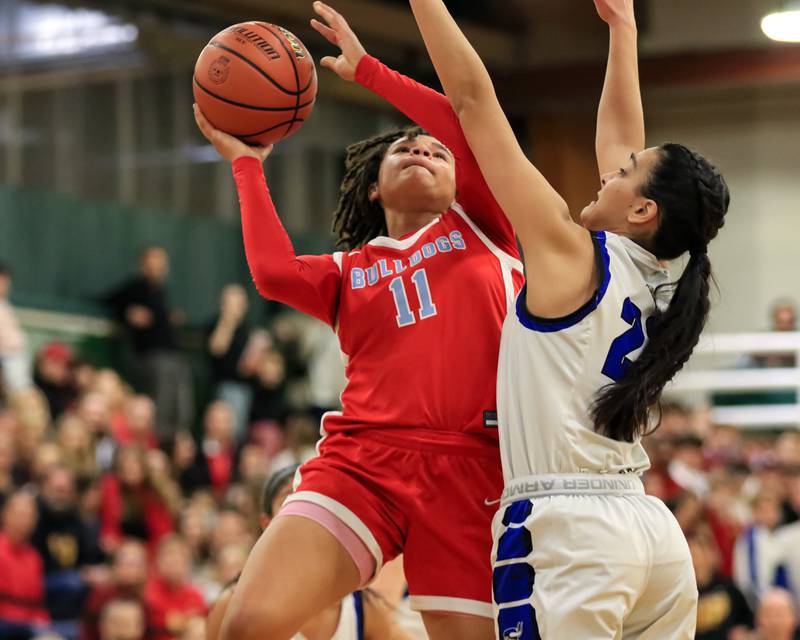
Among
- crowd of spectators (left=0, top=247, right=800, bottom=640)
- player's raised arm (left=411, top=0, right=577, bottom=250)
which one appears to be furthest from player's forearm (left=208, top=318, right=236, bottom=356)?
player's raised arm (left=411, top=0, right=577, bottom=250)

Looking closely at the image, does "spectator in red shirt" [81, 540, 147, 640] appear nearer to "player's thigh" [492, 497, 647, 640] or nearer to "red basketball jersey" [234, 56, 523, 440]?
"red basketball jersey" [234, 56, 523, 440]

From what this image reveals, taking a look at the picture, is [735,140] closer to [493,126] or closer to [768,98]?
[768,98]

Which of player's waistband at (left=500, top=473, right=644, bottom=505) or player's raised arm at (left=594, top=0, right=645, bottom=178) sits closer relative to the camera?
player's waistband at (left=500, top=473, right=644, bottom=505)

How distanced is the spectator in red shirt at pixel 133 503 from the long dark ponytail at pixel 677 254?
6154mm

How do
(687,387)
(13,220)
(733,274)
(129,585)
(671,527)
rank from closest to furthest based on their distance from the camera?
(671,527) < (129,585) < (13,220) < (687,387) < (733,274)

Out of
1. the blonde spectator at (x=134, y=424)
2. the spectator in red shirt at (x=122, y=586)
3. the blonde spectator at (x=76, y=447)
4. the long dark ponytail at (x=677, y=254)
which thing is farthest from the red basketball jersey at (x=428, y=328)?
the blonde spectator at (x=134, y=424)

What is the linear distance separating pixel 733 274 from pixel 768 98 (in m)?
2.11

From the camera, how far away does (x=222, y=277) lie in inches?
600

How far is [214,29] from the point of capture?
49.0ft

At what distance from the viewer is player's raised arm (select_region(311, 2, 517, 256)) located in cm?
380

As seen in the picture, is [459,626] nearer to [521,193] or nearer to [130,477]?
[521,193]

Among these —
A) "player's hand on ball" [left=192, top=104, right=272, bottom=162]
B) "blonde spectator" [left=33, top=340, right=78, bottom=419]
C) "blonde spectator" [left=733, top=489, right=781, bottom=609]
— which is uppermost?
"player's hand on ball" [left=192, top=104, right=272, bottom=162]

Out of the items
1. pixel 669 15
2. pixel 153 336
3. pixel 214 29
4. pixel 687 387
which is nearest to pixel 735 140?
pixel 669 15

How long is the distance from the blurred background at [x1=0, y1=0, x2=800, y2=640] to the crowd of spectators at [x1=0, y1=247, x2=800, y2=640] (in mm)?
23
